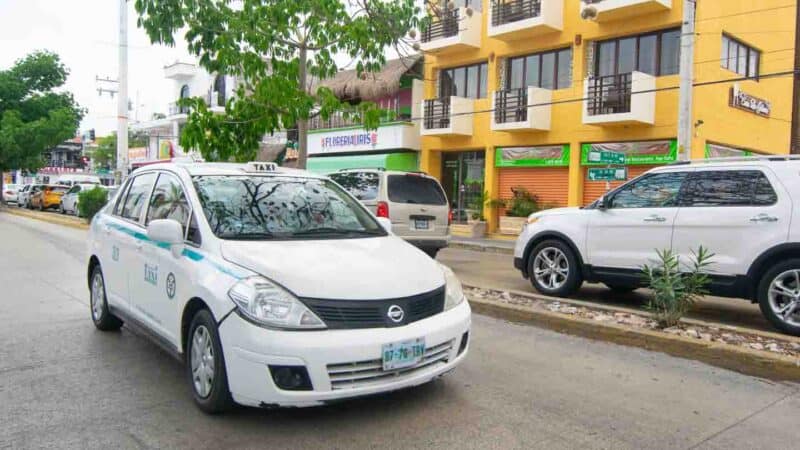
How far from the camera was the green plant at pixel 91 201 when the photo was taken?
850 inches

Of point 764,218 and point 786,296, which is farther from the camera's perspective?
point 764,218

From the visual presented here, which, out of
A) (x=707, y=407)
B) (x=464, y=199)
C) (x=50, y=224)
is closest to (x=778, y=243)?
(x=707, y=407)

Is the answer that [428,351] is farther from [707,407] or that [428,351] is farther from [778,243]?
[778,243]

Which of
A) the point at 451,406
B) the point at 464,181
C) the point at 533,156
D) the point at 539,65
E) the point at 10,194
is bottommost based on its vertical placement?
the point at 451,406

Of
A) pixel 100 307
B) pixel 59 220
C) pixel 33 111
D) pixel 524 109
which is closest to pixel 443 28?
pixel 524 109

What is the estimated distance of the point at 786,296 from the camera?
6.39 m

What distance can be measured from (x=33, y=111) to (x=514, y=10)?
1089 inches

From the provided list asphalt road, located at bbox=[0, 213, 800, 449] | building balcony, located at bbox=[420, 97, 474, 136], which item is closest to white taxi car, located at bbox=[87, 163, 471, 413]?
asphalt road, located at bbox=[0, 213, 800, 449]

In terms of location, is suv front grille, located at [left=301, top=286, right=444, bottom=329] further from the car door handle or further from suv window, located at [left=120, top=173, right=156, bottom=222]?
the car door handle

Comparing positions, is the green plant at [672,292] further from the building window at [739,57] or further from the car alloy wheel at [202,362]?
the building window at [739,57]

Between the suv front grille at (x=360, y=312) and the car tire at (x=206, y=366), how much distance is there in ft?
2.21

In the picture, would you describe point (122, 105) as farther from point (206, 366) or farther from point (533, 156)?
point (206, 366)

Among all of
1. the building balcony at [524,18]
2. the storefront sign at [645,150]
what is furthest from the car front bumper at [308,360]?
the building balcony at [524,18]

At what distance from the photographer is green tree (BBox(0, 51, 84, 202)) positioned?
108 feet
